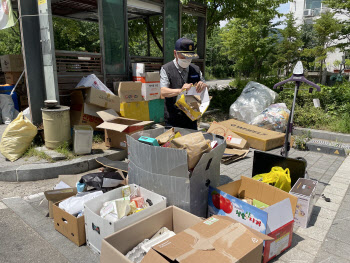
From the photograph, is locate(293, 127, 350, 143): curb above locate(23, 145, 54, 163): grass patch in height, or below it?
below

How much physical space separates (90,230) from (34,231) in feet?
2.55

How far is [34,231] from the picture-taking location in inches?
108

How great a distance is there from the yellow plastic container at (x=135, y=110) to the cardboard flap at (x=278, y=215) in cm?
416

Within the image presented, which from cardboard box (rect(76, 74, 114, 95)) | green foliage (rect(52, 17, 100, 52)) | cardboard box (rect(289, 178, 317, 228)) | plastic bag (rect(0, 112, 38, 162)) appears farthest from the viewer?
green foliage (rect(52, 17, 100, 52))

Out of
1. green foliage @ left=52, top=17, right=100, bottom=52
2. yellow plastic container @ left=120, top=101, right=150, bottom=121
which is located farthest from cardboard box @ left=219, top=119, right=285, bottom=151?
green foliage @ left=52, top=17, right=100, bottom=52

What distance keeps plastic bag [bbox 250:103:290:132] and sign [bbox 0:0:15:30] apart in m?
5.68

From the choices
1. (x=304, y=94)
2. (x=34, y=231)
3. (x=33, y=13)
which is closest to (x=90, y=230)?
(x=34, y=231)

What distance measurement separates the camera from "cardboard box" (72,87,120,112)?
205 inches

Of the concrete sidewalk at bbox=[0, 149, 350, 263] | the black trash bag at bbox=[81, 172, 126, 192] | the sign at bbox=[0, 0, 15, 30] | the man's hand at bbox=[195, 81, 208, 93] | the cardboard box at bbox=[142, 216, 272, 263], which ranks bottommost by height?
the concrete sidewalk at bbox=[0, 149, 350, 263]

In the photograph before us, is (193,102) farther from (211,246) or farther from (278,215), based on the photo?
(211,246)

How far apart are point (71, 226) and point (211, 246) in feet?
4.79

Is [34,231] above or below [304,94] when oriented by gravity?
below

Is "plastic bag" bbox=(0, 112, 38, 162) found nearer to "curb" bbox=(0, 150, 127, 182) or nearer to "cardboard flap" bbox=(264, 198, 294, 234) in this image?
"curb" bbox=(0, 150, 127, 182)

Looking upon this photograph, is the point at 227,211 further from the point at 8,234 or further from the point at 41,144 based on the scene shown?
the point at 41,144
